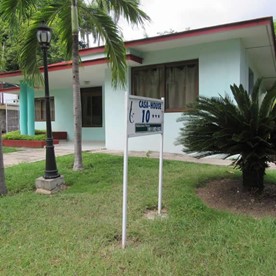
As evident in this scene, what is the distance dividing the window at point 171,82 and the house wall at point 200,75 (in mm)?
205

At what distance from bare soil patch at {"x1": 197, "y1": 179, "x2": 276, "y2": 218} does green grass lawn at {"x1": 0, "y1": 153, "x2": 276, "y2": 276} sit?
0.76ft

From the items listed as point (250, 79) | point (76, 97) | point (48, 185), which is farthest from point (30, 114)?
point (250, 79)

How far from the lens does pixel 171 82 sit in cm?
908

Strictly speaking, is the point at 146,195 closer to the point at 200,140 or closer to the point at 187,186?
the point at 187,186

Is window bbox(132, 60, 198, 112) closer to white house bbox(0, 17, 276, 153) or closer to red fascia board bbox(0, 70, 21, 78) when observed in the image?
white house bbox(0, 17, 276, 153)

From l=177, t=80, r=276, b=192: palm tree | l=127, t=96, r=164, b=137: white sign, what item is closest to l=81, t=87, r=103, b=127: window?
l=177, t=80, r=276, b=192: palm tree

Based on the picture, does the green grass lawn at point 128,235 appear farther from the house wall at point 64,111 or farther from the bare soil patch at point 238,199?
the house wall at point 64,111

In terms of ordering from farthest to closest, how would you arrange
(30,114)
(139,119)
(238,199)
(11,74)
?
1. (30,114)
2. (11,74)
3. (238,199)
4. (139,119)

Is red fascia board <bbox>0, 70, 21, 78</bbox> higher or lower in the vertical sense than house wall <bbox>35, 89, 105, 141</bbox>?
higher

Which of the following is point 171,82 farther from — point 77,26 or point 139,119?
point 139,119

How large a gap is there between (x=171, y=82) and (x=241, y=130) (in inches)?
204

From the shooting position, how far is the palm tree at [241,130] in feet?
13.3

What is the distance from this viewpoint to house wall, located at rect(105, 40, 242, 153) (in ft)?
26.4

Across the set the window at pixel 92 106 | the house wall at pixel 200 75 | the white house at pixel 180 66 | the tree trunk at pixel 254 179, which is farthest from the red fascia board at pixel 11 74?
the tree trunk at pixel 254 179
